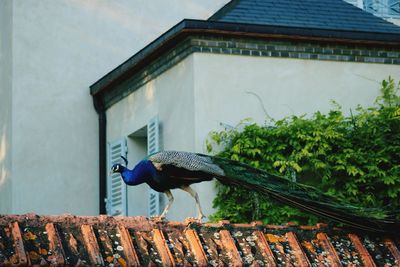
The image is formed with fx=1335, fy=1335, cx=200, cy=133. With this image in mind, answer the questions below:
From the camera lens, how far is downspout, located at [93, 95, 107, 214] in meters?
18.0

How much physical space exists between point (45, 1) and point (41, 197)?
2.69 m

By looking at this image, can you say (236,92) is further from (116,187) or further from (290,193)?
(290,193)

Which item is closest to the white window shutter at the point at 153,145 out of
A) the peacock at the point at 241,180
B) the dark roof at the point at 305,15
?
the dark roof at the point at 305,15

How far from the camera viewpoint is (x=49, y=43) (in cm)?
1809

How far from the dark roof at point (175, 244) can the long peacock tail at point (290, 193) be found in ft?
1.41

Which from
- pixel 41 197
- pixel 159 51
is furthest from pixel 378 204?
pixel 41 197

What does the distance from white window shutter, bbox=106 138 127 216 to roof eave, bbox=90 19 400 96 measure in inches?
47.5

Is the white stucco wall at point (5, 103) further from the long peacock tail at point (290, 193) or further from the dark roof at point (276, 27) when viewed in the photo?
the long peacock tail at point (290, 193)

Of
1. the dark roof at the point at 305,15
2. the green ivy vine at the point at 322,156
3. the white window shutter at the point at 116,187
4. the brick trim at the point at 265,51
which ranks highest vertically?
the dark roof at the point at 305,15

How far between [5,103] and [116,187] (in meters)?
1.95

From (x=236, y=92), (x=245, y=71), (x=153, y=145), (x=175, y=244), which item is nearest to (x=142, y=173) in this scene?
(x=175, y=244)

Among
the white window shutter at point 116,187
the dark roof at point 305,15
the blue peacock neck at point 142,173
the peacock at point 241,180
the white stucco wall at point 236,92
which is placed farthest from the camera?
the white window shutter at point 116,187

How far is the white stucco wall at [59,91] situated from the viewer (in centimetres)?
1767

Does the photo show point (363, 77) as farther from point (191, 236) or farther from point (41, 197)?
point (191, 236)
